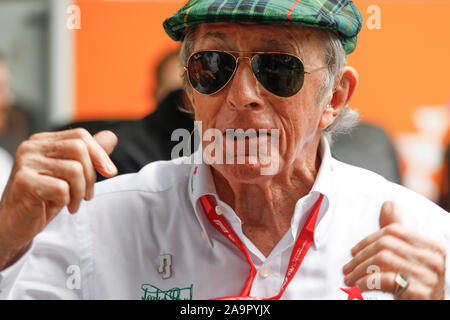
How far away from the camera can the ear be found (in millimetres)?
1655

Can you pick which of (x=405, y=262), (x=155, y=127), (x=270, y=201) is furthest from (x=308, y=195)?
(x=155, y=127)

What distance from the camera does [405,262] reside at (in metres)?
1.36

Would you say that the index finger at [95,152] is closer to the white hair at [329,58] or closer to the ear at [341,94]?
the white hair at [329,58]

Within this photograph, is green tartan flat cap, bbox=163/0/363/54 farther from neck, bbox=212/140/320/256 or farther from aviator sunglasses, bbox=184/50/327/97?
neck, bbox=212/140/320/256

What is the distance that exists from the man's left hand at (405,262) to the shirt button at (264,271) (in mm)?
265

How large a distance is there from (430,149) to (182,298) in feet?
4.36

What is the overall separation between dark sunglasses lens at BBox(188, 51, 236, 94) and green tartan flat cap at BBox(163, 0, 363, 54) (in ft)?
0.31

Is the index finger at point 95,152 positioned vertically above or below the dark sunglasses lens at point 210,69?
below

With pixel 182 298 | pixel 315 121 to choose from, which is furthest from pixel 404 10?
pixel 182 298

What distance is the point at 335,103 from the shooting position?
1.68 metres

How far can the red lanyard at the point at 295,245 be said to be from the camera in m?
1.54

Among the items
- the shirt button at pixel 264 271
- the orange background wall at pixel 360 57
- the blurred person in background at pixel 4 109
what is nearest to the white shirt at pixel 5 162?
the blurred person in background at pixel 4 109

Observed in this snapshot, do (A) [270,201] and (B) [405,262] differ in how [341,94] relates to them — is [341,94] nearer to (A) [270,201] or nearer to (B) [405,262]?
(A) [270,201]

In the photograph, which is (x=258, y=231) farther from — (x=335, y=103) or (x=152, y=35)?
(x=152, y=35)
